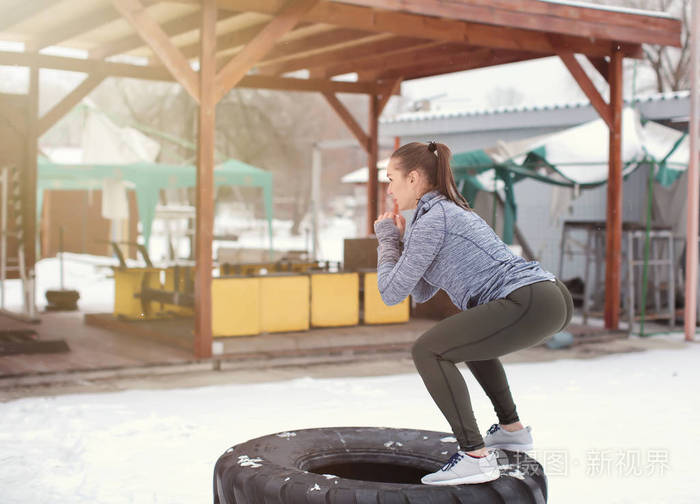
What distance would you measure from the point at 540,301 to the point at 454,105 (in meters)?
23.1

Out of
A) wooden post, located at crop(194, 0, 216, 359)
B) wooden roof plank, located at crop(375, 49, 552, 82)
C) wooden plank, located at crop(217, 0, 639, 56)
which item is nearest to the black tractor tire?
wooden post, located at crop(194, 0, 216, 359)

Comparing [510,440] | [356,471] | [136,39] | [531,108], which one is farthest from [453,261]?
[531,108]

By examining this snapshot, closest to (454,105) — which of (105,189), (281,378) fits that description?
(105,189)

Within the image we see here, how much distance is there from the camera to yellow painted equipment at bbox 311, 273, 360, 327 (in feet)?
31.2

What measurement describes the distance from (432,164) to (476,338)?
64 centimetres

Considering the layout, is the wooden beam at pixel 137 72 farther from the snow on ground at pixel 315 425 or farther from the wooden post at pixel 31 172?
the snow on ground at pixel 315 425

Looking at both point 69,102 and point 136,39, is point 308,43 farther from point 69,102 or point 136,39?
point 69,102

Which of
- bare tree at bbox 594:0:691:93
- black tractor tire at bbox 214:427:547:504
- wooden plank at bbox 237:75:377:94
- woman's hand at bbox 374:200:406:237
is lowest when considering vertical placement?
black tractor tire at bbox 214:427:547:504

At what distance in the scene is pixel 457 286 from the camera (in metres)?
3.11

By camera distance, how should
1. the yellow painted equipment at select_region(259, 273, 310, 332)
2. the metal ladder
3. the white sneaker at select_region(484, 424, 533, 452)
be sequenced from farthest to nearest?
1. the metal ladder
2. the yellow painted equipment at select_region(259, 273, 310, 332)
3. the white sneaker at select_region(484, 424, 533, 452)

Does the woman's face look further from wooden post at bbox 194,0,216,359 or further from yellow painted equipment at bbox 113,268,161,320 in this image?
yellow painted equipment at bbox 113,268,161,320

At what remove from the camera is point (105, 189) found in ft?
54.0

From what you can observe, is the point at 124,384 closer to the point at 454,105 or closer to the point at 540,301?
the point at 540,301

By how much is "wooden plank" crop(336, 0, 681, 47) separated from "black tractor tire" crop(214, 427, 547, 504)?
5115 mm
